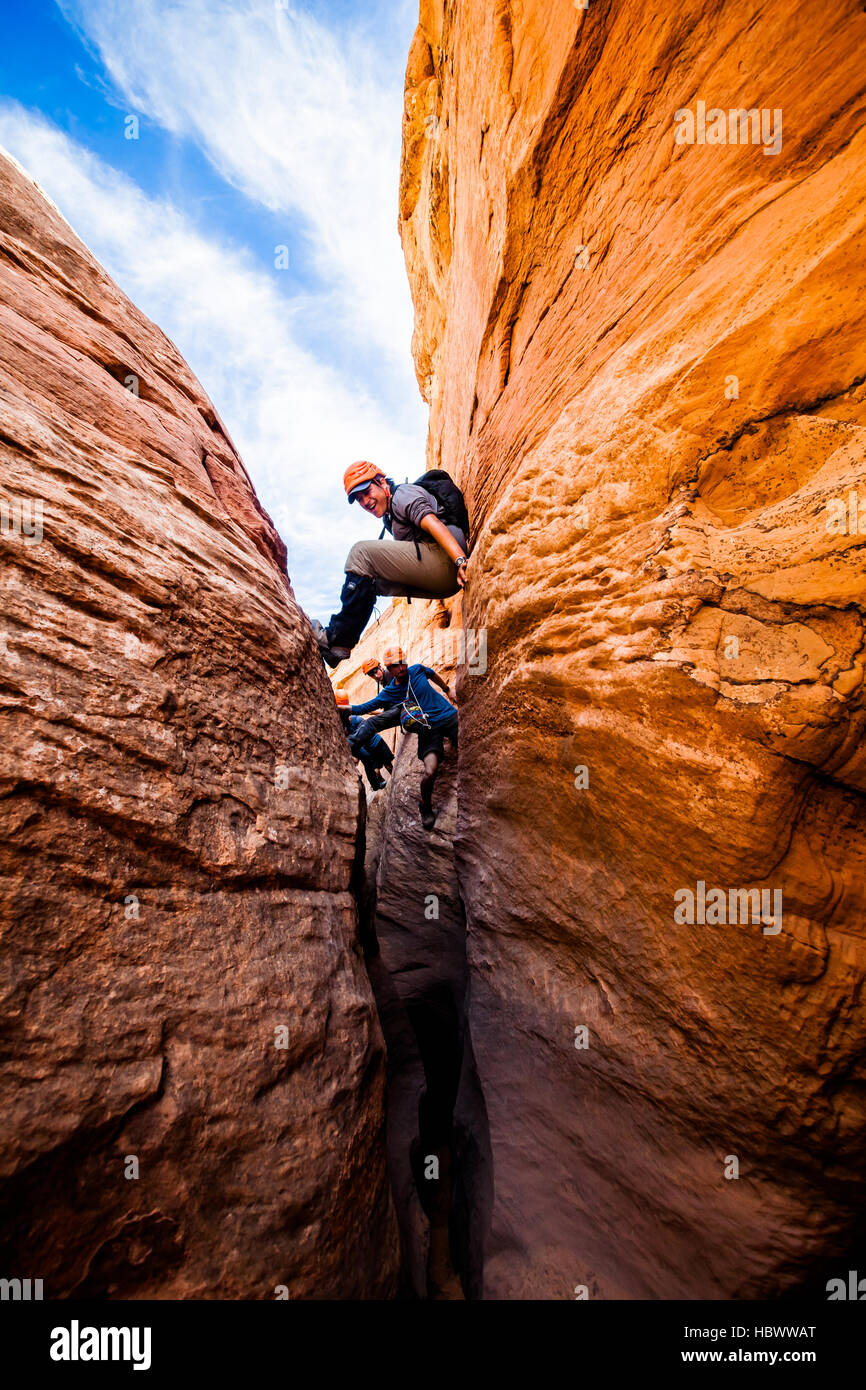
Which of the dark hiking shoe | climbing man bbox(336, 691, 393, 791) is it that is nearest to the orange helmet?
the dark hiking shoe

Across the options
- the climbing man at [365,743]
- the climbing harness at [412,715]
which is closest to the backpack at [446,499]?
the climbing harness at [412,715]

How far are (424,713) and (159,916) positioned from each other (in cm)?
453

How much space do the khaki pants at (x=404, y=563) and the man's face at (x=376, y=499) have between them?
0.44 metres

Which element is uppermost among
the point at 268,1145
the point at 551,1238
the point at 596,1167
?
the point at 268,1145

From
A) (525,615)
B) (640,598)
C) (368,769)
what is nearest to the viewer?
(640,598)

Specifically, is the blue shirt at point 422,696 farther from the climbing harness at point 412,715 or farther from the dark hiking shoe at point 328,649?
the dark hiking shoe at point 328,649

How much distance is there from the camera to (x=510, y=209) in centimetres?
431

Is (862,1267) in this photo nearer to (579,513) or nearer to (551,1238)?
(551,1238)

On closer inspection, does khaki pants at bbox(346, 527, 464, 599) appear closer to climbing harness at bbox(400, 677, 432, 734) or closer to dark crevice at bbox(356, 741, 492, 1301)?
climbing harness at bbox(400, 677, 432, 734)

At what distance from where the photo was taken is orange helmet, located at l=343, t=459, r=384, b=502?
209 inches

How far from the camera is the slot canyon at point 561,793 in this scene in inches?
77.4

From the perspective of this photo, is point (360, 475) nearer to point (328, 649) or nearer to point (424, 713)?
point (328, 649)

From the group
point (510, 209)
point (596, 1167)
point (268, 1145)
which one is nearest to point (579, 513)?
point (510, 209)
